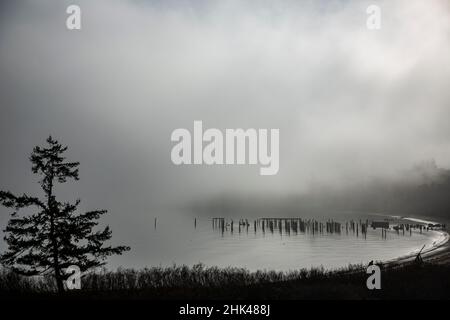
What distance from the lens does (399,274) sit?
3169 centimetres

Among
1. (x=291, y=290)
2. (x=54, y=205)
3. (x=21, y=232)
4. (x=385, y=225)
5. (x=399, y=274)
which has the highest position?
(x=54, y=205)

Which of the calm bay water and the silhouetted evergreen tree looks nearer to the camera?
the silhouetted evergreen tree

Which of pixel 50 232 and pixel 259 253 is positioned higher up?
pixel 50 232

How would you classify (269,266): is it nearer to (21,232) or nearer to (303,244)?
(303,244)

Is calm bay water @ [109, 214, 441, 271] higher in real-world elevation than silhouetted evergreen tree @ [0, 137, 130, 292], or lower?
lower

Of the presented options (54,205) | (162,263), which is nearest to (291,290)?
(54,205)

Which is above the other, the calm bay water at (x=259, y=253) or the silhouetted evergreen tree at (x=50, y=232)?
the silhouetted evergreen tree at (x=50, y=232)

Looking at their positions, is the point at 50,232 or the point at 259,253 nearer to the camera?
the point at 50,232

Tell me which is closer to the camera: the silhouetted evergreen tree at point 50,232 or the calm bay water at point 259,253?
the silhouetted evergreen tree at point 50,232

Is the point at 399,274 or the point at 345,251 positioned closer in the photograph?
the point at 399,274
